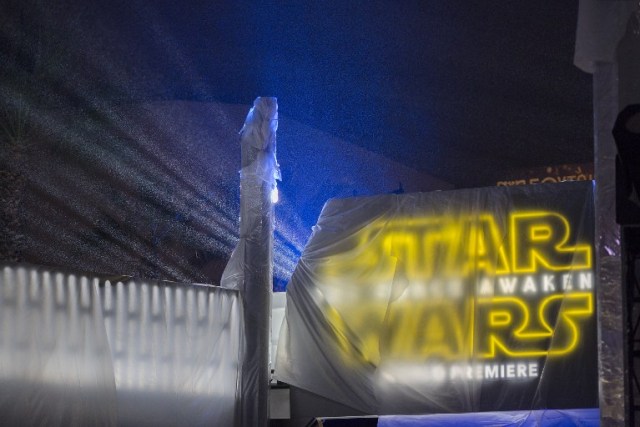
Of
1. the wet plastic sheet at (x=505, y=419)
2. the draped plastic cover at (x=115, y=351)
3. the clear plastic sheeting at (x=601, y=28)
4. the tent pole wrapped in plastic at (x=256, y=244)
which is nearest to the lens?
the clear plastic sheeting at (x=601, y=28)

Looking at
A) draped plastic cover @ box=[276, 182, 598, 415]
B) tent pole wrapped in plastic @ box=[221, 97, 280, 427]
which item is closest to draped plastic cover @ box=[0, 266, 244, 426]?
tent pole wrapped in plastic @ box=[221, 97, 280, 427]

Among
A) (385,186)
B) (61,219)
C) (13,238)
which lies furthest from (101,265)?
(385,186)

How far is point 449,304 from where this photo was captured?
8180 mm

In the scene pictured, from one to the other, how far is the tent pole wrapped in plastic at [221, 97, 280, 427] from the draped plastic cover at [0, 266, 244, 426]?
159 millimetres

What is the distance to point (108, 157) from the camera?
1644 centimetres

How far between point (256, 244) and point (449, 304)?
2.38 meters

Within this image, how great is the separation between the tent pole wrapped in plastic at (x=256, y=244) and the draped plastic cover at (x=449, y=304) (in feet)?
0.93

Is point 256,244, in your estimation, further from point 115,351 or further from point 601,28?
point 601,28

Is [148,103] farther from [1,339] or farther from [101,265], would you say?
[1,339]

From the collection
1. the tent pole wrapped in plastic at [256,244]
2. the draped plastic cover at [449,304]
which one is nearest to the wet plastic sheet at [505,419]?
the draped plastic cover at [449,304]

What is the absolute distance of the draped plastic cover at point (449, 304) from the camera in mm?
7781

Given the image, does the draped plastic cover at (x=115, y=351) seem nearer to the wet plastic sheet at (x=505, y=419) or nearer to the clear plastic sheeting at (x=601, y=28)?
the wet plastic sheet at (x=505, y=419)

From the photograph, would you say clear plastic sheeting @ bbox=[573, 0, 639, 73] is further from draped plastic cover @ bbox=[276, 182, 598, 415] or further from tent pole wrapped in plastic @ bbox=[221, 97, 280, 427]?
tent pole wrapped in plastic @ bbox=[221, 97, 280, 427]

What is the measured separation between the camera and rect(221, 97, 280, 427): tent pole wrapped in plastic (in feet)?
29.0
